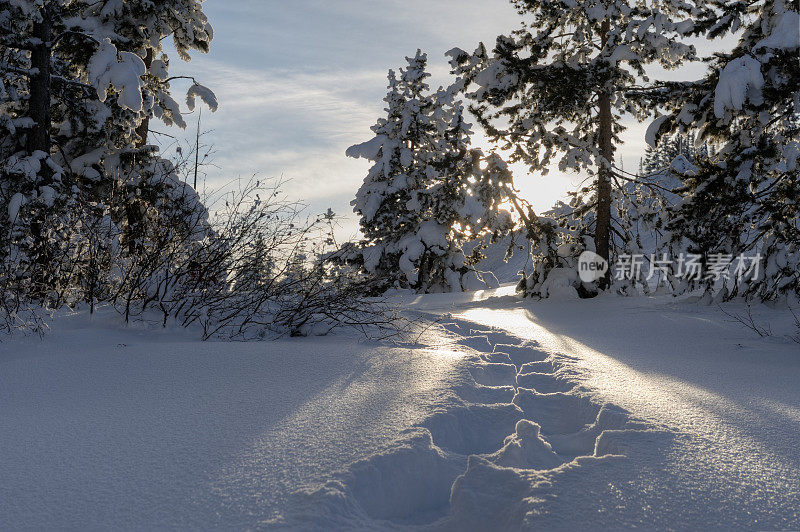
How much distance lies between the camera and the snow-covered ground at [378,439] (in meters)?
1.47

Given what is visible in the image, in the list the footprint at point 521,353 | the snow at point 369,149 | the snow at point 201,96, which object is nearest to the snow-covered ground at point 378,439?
the footprint at point 521,353

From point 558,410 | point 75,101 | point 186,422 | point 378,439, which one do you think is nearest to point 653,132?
point 558,410

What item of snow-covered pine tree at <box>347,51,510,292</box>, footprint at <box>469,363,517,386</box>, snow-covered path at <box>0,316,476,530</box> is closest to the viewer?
snow-covered path at <box>0,316,476,530</box>

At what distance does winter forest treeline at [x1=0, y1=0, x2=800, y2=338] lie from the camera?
457 cm

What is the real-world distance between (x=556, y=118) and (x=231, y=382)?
9.15 m

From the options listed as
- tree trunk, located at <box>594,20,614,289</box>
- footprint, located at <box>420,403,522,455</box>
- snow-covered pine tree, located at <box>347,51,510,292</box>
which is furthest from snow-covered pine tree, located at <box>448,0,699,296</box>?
Answer: footprint, located at <box>420,403,522,455</box>

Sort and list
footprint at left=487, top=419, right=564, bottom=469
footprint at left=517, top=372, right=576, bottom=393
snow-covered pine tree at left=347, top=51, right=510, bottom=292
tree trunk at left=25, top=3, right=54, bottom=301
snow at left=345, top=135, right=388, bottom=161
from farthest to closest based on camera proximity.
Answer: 1. snow at left=345, top=135, right=388, bottom=161
2. snow-covered pine tree at left=347, top=51, right=510, bottom=292
3. tree trunk at left=25, top=3, right=54, bottom=301
4. footprint at left=517, top=372, right=576, bottom=393
5. footprint at left=487, top=419, right=564, bottom=469

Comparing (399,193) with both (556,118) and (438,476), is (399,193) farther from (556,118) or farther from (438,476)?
(438,476)

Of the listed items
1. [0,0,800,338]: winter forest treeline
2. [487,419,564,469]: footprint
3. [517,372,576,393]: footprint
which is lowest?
[487,419,564,469]: footprint

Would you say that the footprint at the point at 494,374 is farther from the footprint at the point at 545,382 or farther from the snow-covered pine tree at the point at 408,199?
the snow-covered pine tree at the point at 408,199

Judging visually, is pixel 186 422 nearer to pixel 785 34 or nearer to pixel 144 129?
pixel 785 34

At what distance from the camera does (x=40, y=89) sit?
26.7ft

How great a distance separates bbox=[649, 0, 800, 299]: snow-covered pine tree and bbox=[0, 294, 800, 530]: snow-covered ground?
3768mm

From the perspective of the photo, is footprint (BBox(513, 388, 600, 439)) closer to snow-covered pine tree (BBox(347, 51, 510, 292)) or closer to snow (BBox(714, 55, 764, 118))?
snow (BBox(714, 55, 764, 118))
